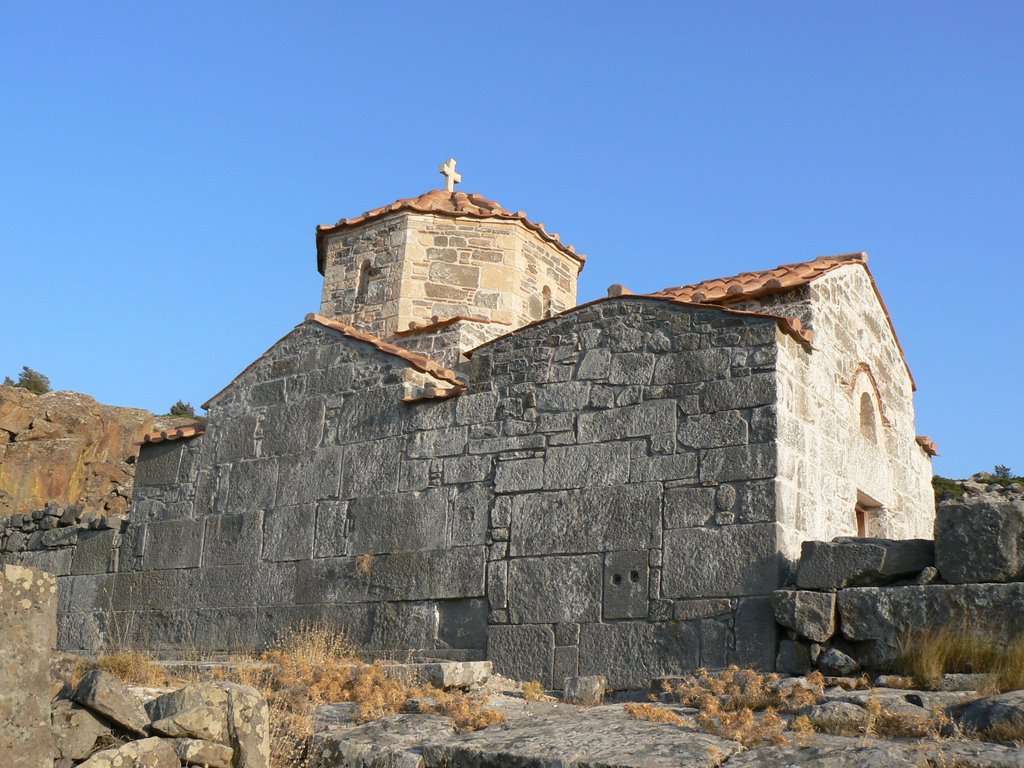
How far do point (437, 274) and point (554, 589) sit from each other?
5.21 metres

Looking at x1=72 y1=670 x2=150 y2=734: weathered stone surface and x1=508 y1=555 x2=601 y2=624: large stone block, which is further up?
x1=508 y1=555 x2=601 y2=624: large stone block

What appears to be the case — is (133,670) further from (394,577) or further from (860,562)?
(860,562)

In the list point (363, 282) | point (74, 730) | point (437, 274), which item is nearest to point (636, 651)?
point (74, 730)

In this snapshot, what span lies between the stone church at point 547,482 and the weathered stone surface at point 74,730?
11.2 feet

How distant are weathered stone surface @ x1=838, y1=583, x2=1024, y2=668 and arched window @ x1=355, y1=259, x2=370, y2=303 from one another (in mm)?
7261

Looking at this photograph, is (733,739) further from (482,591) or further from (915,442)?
(915,442)

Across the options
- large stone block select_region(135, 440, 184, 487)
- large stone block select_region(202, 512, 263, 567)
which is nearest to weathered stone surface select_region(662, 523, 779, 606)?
large stone block select_region(202, 512, 263, 567)

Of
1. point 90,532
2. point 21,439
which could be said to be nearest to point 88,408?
point 21,439

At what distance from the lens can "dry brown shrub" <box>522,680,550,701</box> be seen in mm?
7414

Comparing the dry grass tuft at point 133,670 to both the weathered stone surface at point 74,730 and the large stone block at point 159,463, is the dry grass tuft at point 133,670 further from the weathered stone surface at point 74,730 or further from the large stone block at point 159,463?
the large stone block at point 159,463

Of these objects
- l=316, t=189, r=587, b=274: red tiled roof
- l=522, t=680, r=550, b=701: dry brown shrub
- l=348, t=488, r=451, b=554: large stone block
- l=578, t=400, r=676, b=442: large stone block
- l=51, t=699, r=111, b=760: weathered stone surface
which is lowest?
l=51, t=699, r=111, b=760: weathered stone surface

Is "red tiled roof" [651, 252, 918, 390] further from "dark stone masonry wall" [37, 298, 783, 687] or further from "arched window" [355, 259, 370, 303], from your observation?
"arched window" [355, 259, 370, 303]

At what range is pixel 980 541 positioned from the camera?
22.0 feet

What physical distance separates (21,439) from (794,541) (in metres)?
16.5
